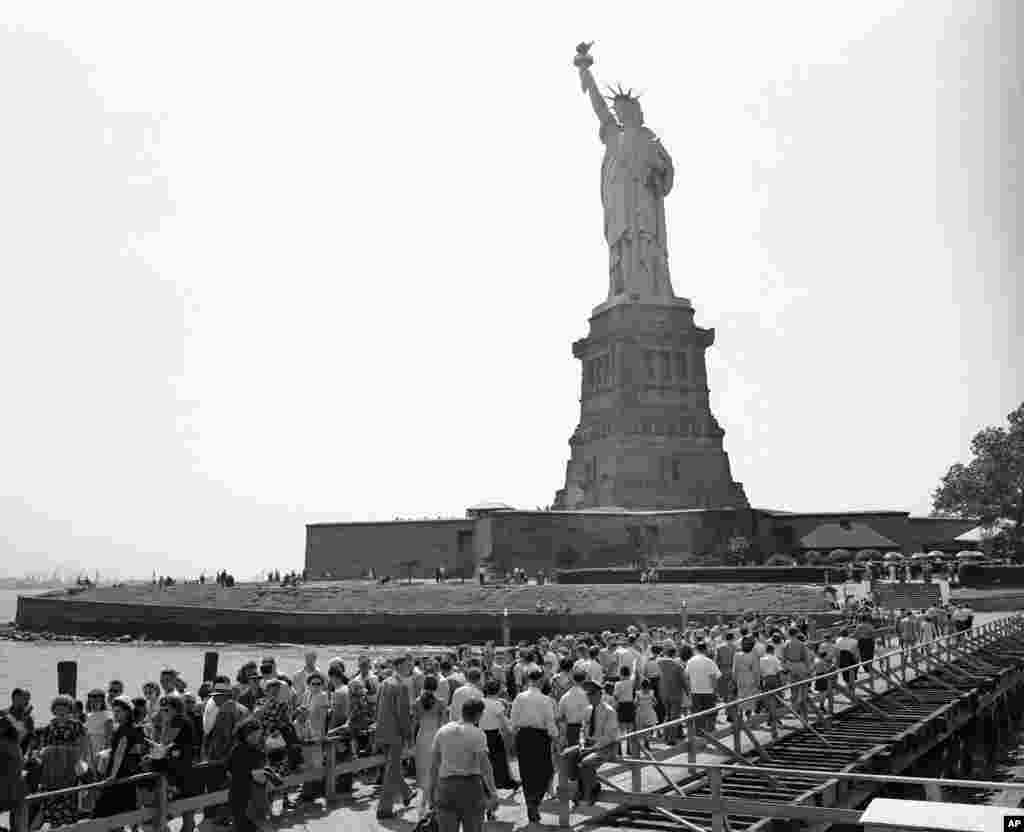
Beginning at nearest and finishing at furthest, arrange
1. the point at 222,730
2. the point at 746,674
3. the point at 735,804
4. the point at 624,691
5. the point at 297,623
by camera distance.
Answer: the point at 735,804, the point at 222,730, the point at 624,691, the point at 746,674, the point at 297,623

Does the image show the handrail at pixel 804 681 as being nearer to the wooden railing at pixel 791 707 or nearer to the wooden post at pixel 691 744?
the wooden railing at pixel 791 707

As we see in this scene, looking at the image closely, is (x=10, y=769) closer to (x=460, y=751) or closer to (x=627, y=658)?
(x=460, y=751)

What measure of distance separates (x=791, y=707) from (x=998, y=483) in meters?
42.7

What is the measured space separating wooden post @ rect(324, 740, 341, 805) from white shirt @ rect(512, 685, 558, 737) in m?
2.22

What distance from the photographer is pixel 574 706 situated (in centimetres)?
1145

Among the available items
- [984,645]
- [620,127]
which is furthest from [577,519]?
[984,645]

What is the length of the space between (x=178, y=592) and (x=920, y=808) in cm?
6205

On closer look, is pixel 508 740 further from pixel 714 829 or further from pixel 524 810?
pixel 714 829

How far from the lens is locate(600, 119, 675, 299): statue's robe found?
70500 mm

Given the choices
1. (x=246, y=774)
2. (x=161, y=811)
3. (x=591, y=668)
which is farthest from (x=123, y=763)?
(x=591, y=668)

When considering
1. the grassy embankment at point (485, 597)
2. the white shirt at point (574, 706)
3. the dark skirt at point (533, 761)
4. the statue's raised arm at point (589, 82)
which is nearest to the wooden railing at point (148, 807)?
the dark skirt at point (533, 761)

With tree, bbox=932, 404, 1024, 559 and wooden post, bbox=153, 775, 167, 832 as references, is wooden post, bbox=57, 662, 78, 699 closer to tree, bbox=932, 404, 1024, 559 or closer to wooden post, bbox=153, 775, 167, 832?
wooden post, bbox=153, 775, 167, 832

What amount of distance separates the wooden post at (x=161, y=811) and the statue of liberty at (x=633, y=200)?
204 feet

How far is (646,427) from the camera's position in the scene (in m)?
66.4
